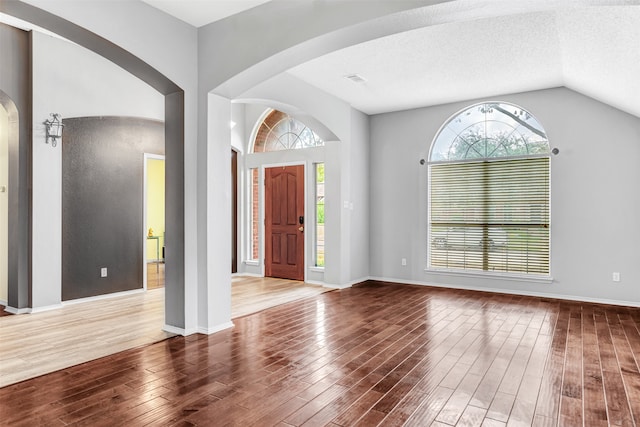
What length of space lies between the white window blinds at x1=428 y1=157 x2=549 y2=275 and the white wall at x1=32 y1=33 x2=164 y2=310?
523cm

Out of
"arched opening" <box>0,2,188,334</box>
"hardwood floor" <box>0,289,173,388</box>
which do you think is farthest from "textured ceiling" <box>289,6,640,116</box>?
"hardwood floor" <box>0,289,173,388</box>

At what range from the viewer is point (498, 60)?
4.51m

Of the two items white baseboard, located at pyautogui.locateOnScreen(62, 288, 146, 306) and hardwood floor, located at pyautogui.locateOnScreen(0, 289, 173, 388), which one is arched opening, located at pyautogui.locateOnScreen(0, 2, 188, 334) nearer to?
hardwood floor, located at pyautogui.locateOnScreen(0, 289, 173, 388)

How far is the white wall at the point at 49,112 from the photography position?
15.5ft

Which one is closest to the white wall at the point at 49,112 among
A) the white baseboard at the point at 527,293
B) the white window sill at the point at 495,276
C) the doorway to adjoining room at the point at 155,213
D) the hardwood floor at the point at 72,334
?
the hardwood floor at the point at 72,334

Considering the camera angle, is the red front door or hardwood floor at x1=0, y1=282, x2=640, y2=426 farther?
the red front door

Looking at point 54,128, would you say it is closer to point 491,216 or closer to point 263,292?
point 263,292

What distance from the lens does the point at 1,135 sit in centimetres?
502

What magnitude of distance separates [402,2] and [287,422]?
281 cm

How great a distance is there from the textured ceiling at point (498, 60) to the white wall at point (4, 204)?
3703mm

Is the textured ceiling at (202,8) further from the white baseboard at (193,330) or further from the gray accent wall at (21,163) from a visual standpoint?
the white baseboard at (193,330)

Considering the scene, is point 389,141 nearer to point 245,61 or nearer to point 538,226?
point 538,226

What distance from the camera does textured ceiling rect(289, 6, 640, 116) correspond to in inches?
132

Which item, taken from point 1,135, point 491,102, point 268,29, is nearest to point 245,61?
point 268,29
